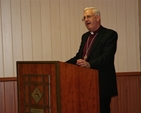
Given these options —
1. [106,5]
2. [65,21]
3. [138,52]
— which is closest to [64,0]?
[65,21]

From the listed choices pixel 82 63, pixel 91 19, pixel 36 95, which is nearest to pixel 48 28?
pixel 91 19

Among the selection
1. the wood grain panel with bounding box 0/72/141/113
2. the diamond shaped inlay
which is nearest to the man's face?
the diamond shaped inlay

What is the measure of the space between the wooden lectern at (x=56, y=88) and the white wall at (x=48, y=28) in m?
1.40

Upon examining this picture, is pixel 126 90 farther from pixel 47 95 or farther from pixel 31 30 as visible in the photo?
pixel 47 95

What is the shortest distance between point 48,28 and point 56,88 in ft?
5.82

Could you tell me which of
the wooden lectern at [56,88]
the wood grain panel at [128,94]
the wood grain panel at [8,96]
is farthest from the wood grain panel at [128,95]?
the wooden lectern at [56,88]

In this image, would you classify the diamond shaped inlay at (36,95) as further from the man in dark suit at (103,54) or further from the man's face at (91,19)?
the man's face at (91,19)

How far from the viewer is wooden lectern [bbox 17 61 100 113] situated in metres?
2.35

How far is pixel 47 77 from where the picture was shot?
238cm

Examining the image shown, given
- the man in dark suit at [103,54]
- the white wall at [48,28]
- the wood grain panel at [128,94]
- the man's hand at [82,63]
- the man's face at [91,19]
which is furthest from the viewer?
the wood grain panel at [128,94]

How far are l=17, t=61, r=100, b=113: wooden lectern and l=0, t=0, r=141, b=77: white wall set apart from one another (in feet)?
4.59

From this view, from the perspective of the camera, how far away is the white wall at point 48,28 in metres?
3.89

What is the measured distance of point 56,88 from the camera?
2.34 meters

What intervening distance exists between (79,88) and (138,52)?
2.04m
